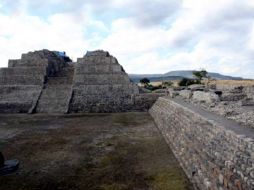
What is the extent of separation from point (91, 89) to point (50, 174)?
1783 centimetres

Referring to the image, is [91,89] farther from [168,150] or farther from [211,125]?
[211,125]

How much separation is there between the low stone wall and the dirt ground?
1.66 feet

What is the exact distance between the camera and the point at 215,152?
7.86m

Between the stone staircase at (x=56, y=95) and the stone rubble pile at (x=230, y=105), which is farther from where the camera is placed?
the stone staircase at (x=56, y=95)

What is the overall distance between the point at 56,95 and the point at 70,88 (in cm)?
171

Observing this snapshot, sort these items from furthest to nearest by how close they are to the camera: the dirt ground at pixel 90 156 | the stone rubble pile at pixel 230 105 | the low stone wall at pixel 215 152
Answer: the stone rubble pile at pixel 230 105, the dirt ground at pixel 90 156, the low stone wall at pixel 215 152

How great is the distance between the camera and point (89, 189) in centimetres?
878

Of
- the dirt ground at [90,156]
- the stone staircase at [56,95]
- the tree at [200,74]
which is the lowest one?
the dirt ground at [90,156]

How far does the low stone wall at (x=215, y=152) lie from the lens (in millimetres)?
6168

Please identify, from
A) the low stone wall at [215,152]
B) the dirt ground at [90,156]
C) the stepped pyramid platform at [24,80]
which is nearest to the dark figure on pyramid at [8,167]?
the dirt ground at [90,156]

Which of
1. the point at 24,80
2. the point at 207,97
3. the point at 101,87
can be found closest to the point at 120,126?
the point at 207,97

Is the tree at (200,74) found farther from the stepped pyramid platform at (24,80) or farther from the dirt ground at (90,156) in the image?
the dirt ground at (90,156)

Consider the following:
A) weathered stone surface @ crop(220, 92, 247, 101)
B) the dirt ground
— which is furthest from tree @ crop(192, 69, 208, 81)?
weathered stone surface @ crop(220, 92, 247, 101)

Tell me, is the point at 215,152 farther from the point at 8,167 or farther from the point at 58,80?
the point at 58,80
